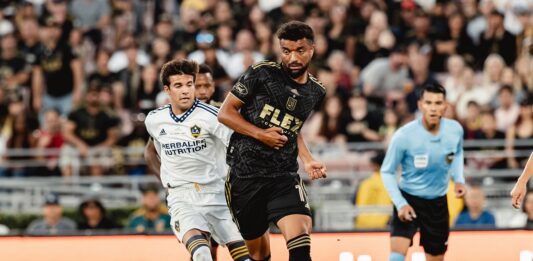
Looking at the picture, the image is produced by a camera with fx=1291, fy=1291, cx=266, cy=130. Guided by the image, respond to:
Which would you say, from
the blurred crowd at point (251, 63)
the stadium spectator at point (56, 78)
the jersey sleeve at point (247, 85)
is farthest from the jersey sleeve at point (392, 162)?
the stadium spectator at point (56, 78)

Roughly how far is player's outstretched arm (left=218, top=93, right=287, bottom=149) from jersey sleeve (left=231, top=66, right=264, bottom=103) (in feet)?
0.13

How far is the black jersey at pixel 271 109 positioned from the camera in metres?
9.77

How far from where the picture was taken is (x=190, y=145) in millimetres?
10484

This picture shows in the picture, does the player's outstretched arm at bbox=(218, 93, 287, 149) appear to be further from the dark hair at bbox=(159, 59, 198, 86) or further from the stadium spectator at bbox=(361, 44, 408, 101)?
the stadium spectator at bbox=(361, 44, 408, 101)

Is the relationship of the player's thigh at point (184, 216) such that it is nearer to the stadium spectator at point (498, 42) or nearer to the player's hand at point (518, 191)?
the player's hand at point (518, 191)

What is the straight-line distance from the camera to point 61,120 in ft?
60.8

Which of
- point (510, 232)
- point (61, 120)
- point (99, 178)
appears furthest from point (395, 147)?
point (61, 120)

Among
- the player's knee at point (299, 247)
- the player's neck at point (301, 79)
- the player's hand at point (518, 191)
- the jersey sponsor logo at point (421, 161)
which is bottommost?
the player's knee at point (299, 247)

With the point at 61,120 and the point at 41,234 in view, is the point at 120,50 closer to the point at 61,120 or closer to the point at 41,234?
the point at 61,120

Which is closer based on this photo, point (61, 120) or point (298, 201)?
point (298, 201)

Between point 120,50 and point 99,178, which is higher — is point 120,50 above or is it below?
above

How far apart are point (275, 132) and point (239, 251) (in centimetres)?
133

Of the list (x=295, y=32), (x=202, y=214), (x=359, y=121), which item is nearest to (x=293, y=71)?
(x=295, y=32)

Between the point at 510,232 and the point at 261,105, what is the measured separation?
13.0 feet
